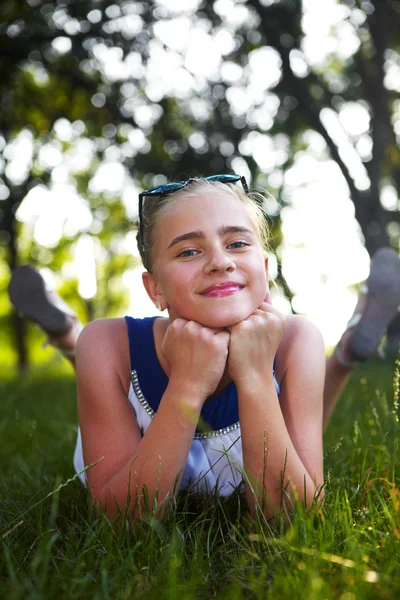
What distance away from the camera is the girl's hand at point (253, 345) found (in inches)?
80.3

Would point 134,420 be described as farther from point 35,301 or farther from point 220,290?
point 35,301

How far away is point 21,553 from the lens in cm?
175

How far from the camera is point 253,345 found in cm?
208

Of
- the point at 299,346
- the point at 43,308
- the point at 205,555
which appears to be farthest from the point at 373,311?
the point at 205,555

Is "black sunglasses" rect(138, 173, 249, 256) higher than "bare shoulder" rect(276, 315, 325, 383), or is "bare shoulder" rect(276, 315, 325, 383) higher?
"black sunglasses" rect(138, 173, 249, 256)

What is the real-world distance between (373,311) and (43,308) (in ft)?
7.32

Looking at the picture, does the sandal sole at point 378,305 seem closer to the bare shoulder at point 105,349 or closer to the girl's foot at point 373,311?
the girl's foot at point 373,311

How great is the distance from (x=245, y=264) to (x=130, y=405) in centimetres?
72

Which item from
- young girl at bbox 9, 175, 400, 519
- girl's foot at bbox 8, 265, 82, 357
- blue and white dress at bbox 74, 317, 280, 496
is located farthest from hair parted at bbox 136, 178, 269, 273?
girl's foot at bbox 8, 265, 82, 357

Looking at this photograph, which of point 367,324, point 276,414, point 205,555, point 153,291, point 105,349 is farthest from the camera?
point 367,324

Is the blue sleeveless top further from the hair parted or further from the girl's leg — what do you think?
the girl's leg

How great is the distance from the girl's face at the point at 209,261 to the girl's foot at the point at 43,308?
1712mm

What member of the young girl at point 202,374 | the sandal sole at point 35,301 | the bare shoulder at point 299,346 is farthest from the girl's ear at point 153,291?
the sandal sole at point 35,301

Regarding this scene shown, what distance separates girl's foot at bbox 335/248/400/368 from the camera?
12.1 ft
